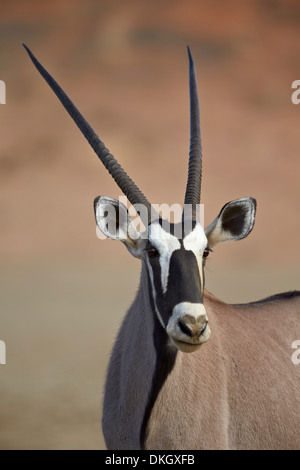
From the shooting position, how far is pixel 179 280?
246 inches

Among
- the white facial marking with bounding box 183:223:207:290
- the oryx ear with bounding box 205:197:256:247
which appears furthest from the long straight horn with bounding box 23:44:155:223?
the oryx ear with bounding box 205:197:256:247

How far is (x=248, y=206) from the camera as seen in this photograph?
7.28 metres

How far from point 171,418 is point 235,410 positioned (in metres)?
0.83

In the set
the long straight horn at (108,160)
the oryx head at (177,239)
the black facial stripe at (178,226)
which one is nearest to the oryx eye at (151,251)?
the oryx head at (177,239)

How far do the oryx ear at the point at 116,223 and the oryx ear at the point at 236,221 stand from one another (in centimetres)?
85

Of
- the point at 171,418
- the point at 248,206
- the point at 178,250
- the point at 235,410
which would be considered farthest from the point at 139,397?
the point at 248,206

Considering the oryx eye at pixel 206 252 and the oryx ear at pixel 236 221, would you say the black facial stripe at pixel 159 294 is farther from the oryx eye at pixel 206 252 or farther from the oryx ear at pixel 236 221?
the oryx ear at pixel 236 221

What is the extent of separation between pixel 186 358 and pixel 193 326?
132 cm

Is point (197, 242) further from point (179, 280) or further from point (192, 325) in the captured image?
point (192, 325)

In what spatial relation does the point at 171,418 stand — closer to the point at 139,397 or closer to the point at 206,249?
the point at 139,397

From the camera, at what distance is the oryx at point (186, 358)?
21.0ft

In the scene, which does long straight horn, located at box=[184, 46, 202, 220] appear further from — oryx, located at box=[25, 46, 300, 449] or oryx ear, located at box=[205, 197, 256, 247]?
oryx ear, located at box=[205, 197, 256, 247]

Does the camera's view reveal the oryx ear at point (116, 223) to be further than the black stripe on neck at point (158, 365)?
Yes

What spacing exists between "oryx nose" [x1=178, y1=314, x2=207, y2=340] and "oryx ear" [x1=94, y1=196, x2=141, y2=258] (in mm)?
1314
